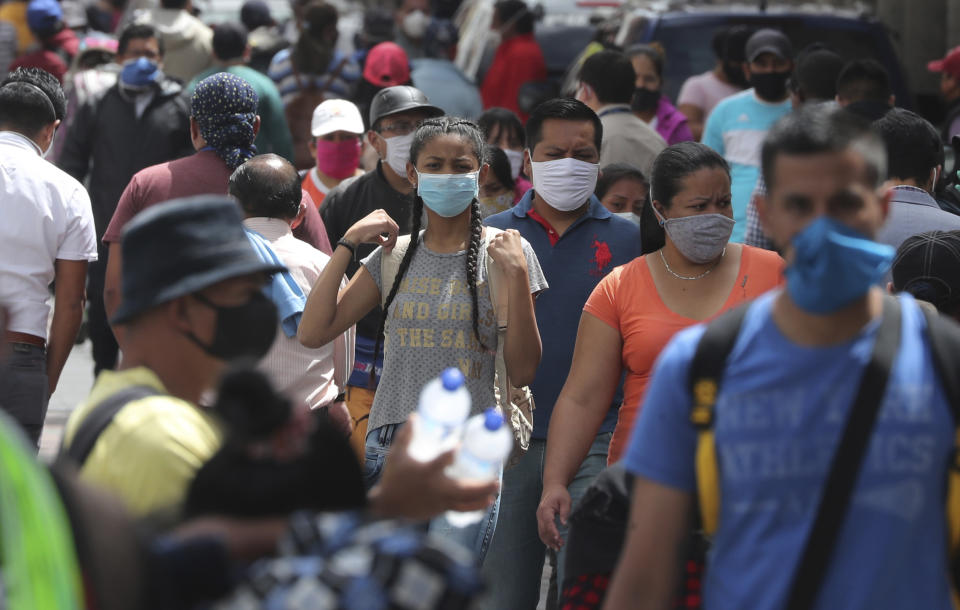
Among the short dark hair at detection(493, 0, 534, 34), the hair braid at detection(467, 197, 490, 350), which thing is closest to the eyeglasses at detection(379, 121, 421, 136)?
the hair braid at detection(467, 197, 490, 350)

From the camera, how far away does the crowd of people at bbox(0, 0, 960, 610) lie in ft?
7.73

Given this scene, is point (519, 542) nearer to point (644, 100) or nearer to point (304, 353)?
point (304, 353)

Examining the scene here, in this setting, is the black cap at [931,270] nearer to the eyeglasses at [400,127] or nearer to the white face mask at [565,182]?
the white face mask at [565,182]

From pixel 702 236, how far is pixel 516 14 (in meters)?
→ 7.49

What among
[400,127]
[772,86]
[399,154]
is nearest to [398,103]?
[400,127]

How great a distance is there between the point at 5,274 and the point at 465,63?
27.0ft

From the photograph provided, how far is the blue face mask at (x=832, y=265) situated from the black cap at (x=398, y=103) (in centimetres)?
424

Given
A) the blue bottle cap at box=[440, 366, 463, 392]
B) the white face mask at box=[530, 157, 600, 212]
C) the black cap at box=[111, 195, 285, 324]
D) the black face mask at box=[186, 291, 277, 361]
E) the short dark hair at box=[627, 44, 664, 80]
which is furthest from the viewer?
the short dark hair at box=[627, 44, 664, 80]

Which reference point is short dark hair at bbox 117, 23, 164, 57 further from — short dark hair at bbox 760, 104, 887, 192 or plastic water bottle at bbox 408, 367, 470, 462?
short dark hair at bbox 760, 104, 887, 192

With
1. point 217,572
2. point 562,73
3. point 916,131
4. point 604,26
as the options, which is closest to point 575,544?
point 217,572

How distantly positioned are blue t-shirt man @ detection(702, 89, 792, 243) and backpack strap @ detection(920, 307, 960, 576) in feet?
18.3

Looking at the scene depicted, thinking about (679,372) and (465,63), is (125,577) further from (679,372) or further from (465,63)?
(465,63)

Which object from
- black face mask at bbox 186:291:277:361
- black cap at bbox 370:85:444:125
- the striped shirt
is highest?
black face mask at bbox 186:291:277:361

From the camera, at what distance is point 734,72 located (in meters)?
9.75
